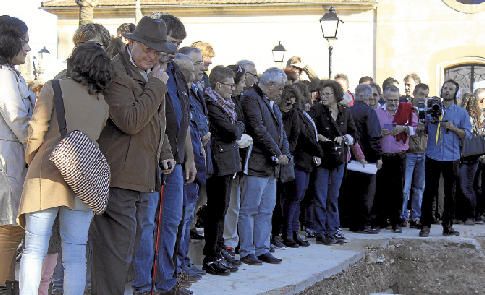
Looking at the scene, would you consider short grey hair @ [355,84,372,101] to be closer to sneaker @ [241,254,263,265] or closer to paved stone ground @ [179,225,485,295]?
paved stone ground @ [179,225,485,295]

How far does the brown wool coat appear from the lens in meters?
5.07

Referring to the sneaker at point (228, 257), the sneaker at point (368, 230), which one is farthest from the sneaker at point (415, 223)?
→ the sneaker at point (228, 257)

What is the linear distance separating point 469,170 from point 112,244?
9.37 meters

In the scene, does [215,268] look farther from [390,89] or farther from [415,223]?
[415,223]

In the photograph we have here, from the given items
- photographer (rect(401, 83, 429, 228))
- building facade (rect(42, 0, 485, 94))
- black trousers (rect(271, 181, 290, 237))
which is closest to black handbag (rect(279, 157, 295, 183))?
black trousers (rect(271, 181, 290, 237))

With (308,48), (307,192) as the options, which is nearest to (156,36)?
(307,192)

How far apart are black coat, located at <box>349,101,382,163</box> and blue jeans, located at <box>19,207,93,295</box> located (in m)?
7.11

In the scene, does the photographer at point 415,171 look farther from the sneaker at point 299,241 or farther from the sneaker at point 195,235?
the sneaker at point 195,235

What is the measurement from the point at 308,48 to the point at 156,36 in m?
21.3

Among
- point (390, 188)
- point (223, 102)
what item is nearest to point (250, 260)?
point (223, 102)

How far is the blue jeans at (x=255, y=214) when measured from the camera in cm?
842

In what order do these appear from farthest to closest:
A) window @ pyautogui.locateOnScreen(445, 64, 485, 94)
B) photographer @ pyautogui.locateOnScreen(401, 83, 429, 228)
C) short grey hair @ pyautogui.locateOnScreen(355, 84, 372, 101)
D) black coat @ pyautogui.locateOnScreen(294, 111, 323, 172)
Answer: window @ pyautogui.locateOnScreen(445, 64, 485, 94)
photographer @ pyautogui.locateOnScreen(401, 83, 429, 228)
short grey hair @ pyautogui.locateOnScreen(355, 84, 372, 101)
black coat @ pyautogui.locateOnScreen(294, 111, 323, 172)

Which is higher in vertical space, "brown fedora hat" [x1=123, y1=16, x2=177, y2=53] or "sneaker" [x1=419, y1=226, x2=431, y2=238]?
"brown fedora hat" [x1=123, y1=16, x2=177, y2=53]

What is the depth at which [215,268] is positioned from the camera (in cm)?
772
